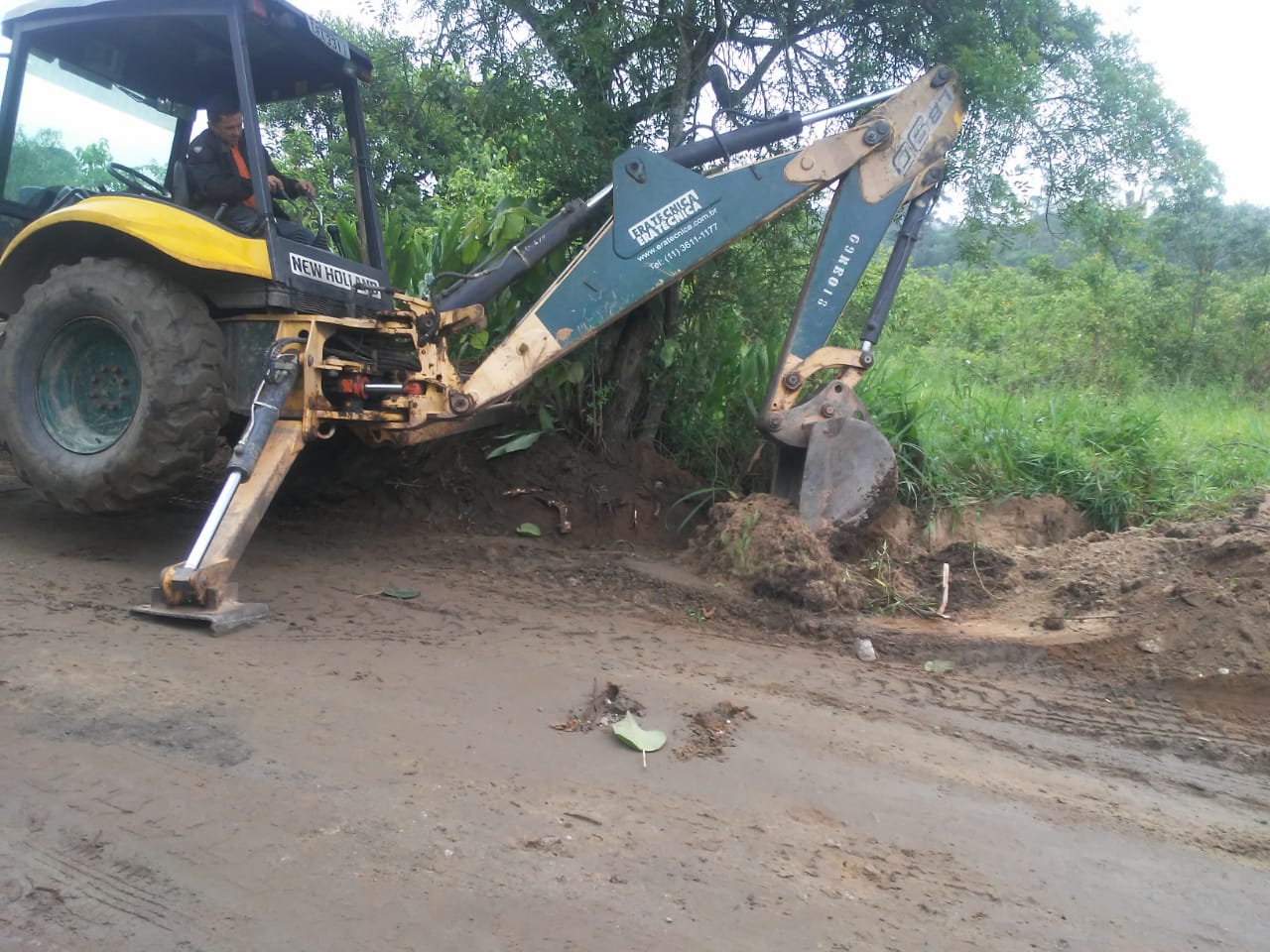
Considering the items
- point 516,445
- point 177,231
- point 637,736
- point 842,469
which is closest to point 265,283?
point 177,231

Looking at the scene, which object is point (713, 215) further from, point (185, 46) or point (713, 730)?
point (713, 730)

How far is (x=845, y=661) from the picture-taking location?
404cm

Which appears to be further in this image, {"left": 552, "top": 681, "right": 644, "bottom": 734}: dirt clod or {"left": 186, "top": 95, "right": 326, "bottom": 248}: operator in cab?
{"left": 186, "top": 95, "right": 326, "bottom": 248}: operator in cab

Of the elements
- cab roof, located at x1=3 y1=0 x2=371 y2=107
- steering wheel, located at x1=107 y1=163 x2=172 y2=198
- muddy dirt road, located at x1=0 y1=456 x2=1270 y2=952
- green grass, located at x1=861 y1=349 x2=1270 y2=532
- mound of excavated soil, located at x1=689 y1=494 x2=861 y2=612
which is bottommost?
muddy dirt road, located at x1=0 y1=456 x2=1270 y2=952

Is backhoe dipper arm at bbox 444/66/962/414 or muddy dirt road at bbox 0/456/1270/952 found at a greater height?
backhoe dipper arm at bbox 444/66/962/414

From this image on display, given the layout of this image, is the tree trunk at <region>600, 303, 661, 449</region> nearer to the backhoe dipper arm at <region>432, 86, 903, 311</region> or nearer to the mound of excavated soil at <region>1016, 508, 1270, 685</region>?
the backhoe dipper arm at <region>432, 86, 903, 311</region>

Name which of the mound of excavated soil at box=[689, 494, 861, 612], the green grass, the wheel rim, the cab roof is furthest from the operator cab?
the green grass

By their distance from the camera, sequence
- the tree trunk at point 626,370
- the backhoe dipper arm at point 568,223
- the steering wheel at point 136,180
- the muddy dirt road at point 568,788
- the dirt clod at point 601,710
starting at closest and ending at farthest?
the muddy dirt road at point 568,788, the dirt clod at point 601,710, the steering wheel at point 136,180, the backhoe dipper arm at point 568,223, the tree trunk at point 626,370

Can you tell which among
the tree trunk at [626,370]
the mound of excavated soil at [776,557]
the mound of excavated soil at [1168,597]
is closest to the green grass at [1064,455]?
the mound of excavated soil at [1168,597]

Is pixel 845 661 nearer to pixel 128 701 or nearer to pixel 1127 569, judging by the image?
pixel 1127 569

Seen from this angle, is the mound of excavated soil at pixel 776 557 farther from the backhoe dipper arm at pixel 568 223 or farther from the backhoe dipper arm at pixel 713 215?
the backhoe dipper arm at pixel 568 223

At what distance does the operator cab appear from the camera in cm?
411

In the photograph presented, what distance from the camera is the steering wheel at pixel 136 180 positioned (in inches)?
186

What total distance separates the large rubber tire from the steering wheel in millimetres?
710
